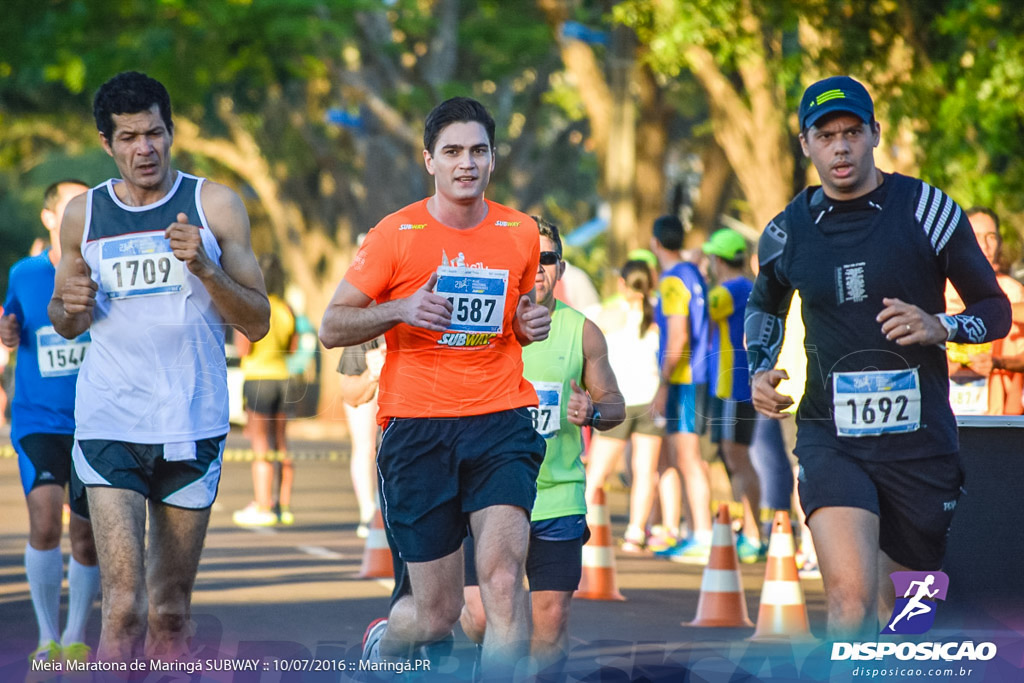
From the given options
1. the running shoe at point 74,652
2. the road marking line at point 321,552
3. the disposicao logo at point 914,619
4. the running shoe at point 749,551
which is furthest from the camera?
the road marking line at point 321,552

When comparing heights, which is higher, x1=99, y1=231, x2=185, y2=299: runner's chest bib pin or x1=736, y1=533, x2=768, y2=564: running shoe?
x1=99, y1=231, x2=185, y2=299: runner's chest bib pin

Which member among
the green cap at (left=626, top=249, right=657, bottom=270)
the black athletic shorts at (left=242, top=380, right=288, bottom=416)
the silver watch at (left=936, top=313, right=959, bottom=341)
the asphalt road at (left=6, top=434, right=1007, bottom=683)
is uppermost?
the green cap at (left=626, top=249, right=657, bottom=270)

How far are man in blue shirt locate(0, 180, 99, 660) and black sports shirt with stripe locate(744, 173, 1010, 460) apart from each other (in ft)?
10.6

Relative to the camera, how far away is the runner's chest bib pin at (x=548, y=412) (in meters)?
6.34

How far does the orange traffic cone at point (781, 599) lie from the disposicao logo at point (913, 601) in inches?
100

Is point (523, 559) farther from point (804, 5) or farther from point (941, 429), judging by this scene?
point (804, 5)

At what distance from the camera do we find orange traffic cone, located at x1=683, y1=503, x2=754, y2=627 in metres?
8.73

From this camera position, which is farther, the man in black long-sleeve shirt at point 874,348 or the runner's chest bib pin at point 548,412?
the runner's chest bib pin at point 548,412

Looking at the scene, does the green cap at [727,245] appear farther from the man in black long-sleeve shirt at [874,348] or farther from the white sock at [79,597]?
the man in black long-sleeve shirt at [874,348]

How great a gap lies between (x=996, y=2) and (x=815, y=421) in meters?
7.69

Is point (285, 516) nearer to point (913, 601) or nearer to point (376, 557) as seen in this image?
point (376, 557)

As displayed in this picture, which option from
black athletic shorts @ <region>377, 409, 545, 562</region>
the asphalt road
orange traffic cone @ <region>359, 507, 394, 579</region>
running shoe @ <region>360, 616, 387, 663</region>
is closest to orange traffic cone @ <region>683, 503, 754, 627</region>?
the asphalt road

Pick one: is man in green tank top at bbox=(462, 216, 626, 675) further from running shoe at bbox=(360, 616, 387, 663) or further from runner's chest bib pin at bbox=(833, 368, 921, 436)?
runner's chest bib pin at bbox=(833, 368, 921, 436)

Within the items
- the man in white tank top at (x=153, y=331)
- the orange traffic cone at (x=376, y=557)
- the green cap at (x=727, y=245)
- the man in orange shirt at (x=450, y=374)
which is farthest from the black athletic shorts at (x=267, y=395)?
the man in orange shirt at (x=450, y=374)
